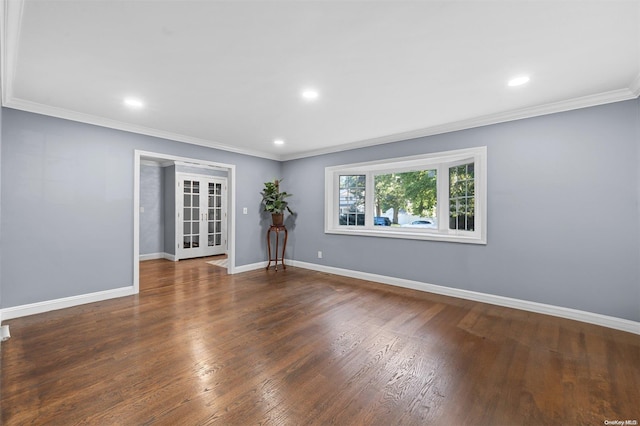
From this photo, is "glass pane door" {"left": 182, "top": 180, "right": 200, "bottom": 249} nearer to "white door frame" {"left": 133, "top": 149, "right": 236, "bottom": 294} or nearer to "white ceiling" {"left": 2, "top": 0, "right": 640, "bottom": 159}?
"white door frame" {"left": 133, "top": 149, "right": 236, "bottom": 294}

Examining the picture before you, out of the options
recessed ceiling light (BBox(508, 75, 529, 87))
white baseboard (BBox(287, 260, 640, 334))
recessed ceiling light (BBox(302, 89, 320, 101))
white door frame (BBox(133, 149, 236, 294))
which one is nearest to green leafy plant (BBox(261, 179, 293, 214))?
white door frame (BBox(133, 149, 236, 294))

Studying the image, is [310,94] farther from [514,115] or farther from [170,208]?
[170,208]

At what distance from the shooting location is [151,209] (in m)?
6.82

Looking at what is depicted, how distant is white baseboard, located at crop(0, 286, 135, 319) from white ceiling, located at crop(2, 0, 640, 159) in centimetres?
224

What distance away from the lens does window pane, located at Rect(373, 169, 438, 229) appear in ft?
14.5

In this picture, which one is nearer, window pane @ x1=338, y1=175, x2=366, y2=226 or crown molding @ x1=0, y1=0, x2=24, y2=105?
crown molding @ x1=0, y1=0, x2=24, y2=105

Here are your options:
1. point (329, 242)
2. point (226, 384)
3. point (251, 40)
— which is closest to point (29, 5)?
point (251, 40)

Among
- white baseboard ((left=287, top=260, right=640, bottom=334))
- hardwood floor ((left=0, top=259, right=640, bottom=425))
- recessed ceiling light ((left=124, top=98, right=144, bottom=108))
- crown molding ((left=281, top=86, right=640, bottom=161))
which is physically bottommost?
hardwood floor ((left=0, top=259, right=640, bottom=425))

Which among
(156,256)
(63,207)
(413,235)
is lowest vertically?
(156,256)

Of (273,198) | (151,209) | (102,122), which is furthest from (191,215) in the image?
(102,122)

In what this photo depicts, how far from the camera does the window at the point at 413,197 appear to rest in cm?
377

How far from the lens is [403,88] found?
2.69 meters

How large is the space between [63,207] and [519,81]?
5.18m

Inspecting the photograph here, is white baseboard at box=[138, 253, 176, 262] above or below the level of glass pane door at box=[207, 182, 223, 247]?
below
